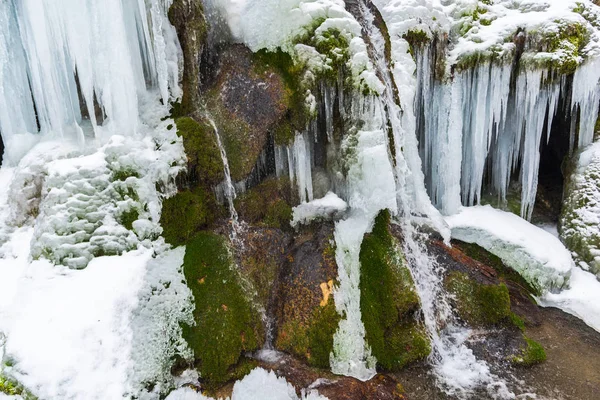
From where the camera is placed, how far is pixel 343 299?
6105 millimetres

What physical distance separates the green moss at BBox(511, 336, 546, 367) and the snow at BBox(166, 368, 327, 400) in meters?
3.11

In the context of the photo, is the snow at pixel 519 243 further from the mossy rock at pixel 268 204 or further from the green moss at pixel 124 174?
the green moss at pixel 124 174

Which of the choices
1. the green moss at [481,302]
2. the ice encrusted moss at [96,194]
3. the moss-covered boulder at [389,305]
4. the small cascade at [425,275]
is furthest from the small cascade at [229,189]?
the green moss at [481,302]

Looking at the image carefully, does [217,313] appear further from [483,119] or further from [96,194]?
[483,119]

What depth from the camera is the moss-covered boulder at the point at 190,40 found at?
22.1ft

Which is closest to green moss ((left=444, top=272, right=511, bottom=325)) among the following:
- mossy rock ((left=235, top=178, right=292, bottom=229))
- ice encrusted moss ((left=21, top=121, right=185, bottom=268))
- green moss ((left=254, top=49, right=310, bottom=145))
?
mossy rock ((left=235, top=178, right=292, bottom=229))

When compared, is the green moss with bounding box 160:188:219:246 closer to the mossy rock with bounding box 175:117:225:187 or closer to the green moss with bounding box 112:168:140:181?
the mossy rock with bounding box 175:117:225:187

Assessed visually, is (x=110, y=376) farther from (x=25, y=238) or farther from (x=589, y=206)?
(x=589, y=206)

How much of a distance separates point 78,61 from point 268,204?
11.7 feet

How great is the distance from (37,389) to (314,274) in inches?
143

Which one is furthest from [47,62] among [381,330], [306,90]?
[381,330]

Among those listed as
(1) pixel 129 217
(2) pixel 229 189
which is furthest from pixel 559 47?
(1) pixel 129 217

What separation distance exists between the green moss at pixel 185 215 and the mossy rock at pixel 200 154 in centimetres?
22

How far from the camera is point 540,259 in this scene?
7.87m
